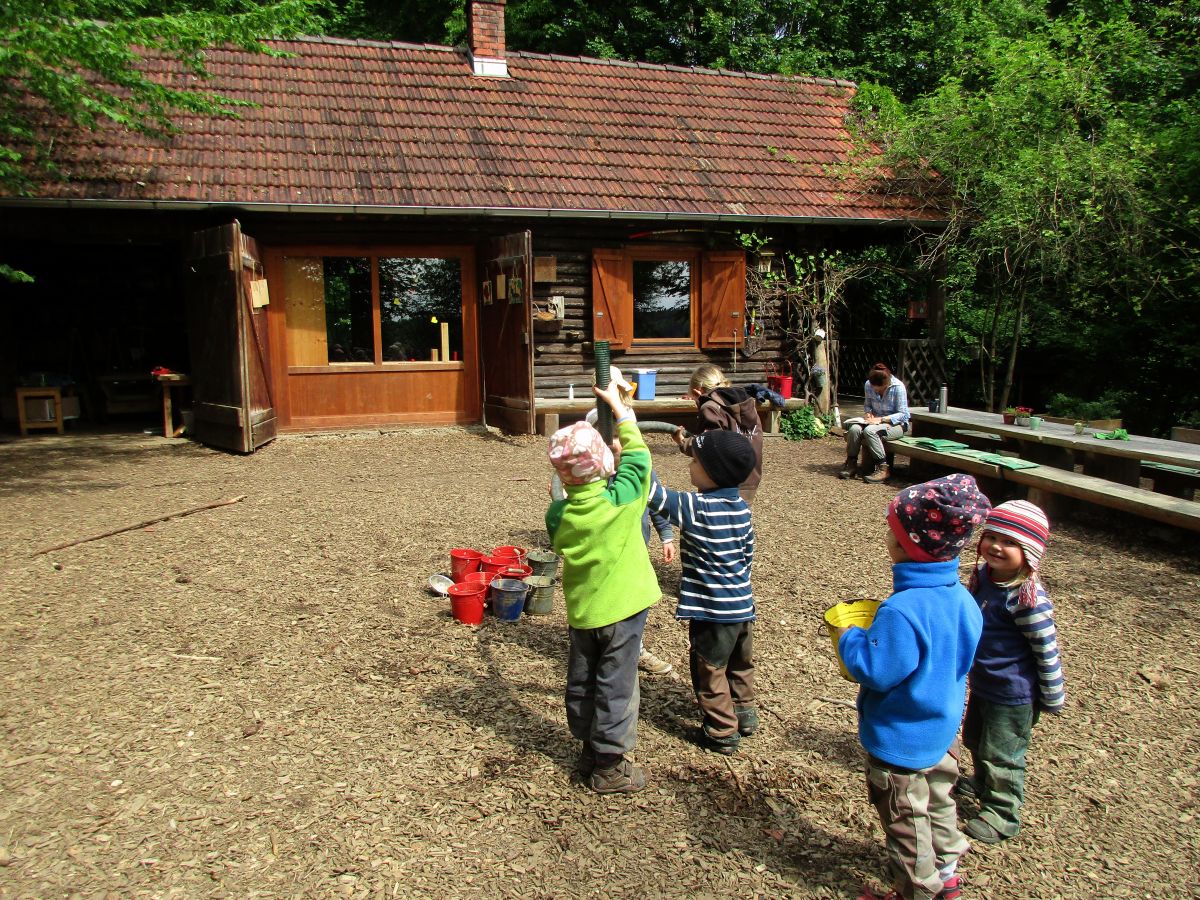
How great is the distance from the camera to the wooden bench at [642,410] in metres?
11.2

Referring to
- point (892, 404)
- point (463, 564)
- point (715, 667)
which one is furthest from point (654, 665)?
point (892, 404)

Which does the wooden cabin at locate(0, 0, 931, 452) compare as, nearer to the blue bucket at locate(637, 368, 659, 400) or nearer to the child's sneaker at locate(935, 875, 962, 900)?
the blue bucket at locate(637, 368, 659, 400)

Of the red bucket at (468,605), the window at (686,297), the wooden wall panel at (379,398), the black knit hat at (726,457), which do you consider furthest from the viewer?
the window at (686,297)

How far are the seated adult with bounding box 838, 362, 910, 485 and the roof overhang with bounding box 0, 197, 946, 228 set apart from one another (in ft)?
11.6

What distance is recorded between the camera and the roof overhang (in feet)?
32.0

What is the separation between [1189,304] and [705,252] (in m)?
6.46


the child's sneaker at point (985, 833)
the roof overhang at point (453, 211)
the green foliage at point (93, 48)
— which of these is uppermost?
the green foliage at point (93, 48)

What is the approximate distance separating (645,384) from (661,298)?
55.5 inches

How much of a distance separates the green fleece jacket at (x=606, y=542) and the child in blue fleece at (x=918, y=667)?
0.88m

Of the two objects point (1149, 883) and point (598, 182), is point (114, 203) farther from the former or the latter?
point (1149, 883)

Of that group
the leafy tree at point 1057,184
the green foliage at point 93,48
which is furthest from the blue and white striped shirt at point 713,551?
the leafy tree at point 1057,184

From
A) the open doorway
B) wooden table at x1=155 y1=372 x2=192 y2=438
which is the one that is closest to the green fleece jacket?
wooden table at x1=155 y1=372 x2=192 y2=438

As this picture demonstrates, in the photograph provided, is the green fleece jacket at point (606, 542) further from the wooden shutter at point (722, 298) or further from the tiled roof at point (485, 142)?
the wooden shutter at point (722, 298)

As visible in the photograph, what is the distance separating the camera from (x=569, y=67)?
46.5 ft
